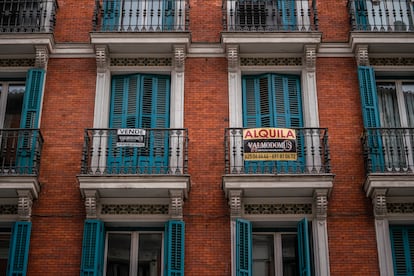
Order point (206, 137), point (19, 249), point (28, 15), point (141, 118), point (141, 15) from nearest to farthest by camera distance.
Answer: point (19, 249) < point (206, 137) < point (141, 118) < point (28, 15) < point (141, 15)

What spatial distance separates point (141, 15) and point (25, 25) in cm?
282

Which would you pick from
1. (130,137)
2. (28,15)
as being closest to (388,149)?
(130,137)

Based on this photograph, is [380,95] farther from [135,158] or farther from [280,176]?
[135,158]

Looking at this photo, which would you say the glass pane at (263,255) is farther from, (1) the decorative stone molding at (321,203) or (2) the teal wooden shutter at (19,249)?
(2) the teal wooden shutter at (19,249)

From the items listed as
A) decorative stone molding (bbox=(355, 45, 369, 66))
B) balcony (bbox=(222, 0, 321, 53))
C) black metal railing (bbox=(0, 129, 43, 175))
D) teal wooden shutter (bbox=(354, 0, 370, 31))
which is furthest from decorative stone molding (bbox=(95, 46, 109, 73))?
teal wooden shutter (bbox=(354, 0, 370, 31))

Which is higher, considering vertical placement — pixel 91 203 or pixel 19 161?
pixel 19 161

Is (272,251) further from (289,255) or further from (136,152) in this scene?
(136,152)

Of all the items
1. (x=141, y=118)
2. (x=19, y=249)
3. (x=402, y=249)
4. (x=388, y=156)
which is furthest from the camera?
(x=141, y=118)

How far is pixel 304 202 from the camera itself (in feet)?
49.7

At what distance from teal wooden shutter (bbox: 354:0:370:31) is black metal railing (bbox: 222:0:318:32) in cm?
101

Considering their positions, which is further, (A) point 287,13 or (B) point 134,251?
(A) point 287,13

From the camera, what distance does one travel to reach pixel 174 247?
14.6m

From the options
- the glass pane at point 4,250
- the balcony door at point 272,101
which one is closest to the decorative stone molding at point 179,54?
the balcony door at point 272,101

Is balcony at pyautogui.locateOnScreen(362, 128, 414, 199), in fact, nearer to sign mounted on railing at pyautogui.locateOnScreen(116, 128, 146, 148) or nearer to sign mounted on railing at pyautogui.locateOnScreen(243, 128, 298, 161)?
sign mounted on railing at pyautogui.locateOnScreen(243, 128, 298, 161)
